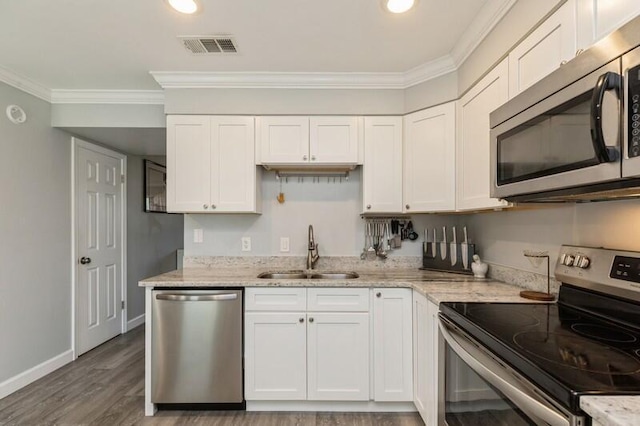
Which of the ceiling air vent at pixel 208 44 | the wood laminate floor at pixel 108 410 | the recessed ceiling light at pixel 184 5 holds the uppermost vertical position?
the recessed ceiling light at pixel 184 5

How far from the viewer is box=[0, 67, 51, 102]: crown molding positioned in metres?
2.46

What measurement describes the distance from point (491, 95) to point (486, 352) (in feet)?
4.35

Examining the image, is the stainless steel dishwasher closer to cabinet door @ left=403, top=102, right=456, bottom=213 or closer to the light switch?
the light switch

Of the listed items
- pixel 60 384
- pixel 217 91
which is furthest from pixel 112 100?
pixel 60 384

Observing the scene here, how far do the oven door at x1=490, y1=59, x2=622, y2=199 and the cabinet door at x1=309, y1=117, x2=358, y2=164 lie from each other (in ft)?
3.83

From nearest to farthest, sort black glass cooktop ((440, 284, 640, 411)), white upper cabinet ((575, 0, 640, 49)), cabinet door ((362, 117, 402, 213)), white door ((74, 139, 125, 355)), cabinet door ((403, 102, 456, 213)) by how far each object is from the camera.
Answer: black glass cooktop ((440, 284, 640, 411)), white upper cabinet ((575, 0, 640, 49)), cabinet door ((403, 102, 456, 213)), cabinet door ((362, 117, 402, 213)), white door ((74, 139, 125, 355))

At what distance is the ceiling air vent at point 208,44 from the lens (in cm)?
202

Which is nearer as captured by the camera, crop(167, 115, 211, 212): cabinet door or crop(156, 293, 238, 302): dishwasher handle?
crop(156, 293, 238, 302): dishwasher handle

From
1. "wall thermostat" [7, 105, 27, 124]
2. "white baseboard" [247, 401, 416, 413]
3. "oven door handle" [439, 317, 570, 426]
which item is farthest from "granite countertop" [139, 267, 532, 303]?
"wall thermostat" [7, 105, 27, 124]

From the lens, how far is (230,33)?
77.7 inches

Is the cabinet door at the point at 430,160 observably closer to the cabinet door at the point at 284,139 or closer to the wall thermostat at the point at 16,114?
the cabinet door at the point at 284,139

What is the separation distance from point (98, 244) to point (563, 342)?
12.8 feet

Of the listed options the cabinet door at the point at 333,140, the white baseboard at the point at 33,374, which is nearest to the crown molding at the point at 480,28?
the cabinet door at the point at 333,140

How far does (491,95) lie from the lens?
5.84 feet
